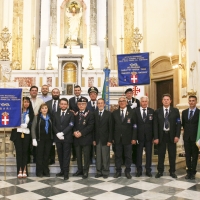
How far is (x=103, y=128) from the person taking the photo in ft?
15.9

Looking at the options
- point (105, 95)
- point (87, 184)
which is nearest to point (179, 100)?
point (105, 95)

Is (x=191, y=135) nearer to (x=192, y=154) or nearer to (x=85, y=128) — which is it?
(x=192, y=154)

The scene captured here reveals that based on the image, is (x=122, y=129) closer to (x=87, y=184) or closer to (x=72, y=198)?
(x=87, y=184)

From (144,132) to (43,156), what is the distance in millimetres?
1810

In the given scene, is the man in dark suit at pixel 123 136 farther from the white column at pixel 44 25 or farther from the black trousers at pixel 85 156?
the white column at pixel 44 25

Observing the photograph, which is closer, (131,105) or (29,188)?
(29,188)

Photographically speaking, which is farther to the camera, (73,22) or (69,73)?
(73,22)

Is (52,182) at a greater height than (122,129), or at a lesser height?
lesser

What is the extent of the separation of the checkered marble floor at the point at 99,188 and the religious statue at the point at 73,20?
8673mm

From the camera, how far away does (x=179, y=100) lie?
381 inches

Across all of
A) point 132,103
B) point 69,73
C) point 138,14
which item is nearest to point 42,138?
point 132,103

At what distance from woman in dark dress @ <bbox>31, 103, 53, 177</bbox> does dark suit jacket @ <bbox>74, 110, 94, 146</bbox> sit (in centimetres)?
48

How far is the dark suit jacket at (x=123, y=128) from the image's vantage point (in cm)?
482

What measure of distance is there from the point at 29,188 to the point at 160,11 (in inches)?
370
